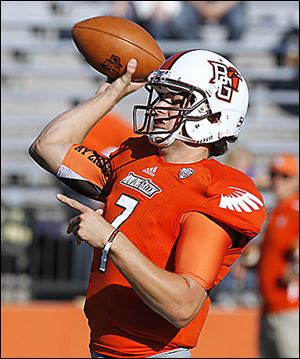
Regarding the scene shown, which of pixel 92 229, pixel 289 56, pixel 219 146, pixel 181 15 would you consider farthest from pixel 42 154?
pixel 289 56

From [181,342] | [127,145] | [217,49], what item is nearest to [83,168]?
[127,145]

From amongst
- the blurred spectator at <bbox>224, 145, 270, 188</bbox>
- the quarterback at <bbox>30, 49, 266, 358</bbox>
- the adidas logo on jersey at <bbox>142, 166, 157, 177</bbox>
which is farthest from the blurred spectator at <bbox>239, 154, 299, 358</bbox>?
the adidas logo on jersey at <bbox>142, 166, 157, 177</bbox>

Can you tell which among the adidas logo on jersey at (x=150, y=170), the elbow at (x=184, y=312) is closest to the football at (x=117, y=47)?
the adidas logo on jersey at (x=150, y=170)

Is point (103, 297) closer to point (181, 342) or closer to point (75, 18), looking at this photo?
point (181, 342)

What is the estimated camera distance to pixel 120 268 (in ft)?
7.84

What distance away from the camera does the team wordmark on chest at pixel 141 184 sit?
8.93ft

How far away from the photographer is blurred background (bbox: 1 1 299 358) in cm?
719

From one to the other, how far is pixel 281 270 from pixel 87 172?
10.0 ft

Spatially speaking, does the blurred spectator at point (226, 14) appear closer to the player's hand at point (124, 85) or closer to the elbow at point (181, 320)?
the player's hand at point (124, 85)

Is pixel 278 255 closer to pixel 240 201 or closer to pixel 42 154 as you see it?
pixel 42 154

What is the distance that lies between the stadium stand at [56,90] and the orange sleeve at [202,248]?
15.2 ft

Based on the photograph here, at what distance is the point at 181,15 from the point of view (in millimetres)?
7672

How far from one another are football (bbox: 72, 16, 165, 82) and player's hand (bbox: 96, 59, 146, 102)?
0.08 ft

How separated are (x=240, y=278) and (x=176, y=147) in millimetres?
4102
